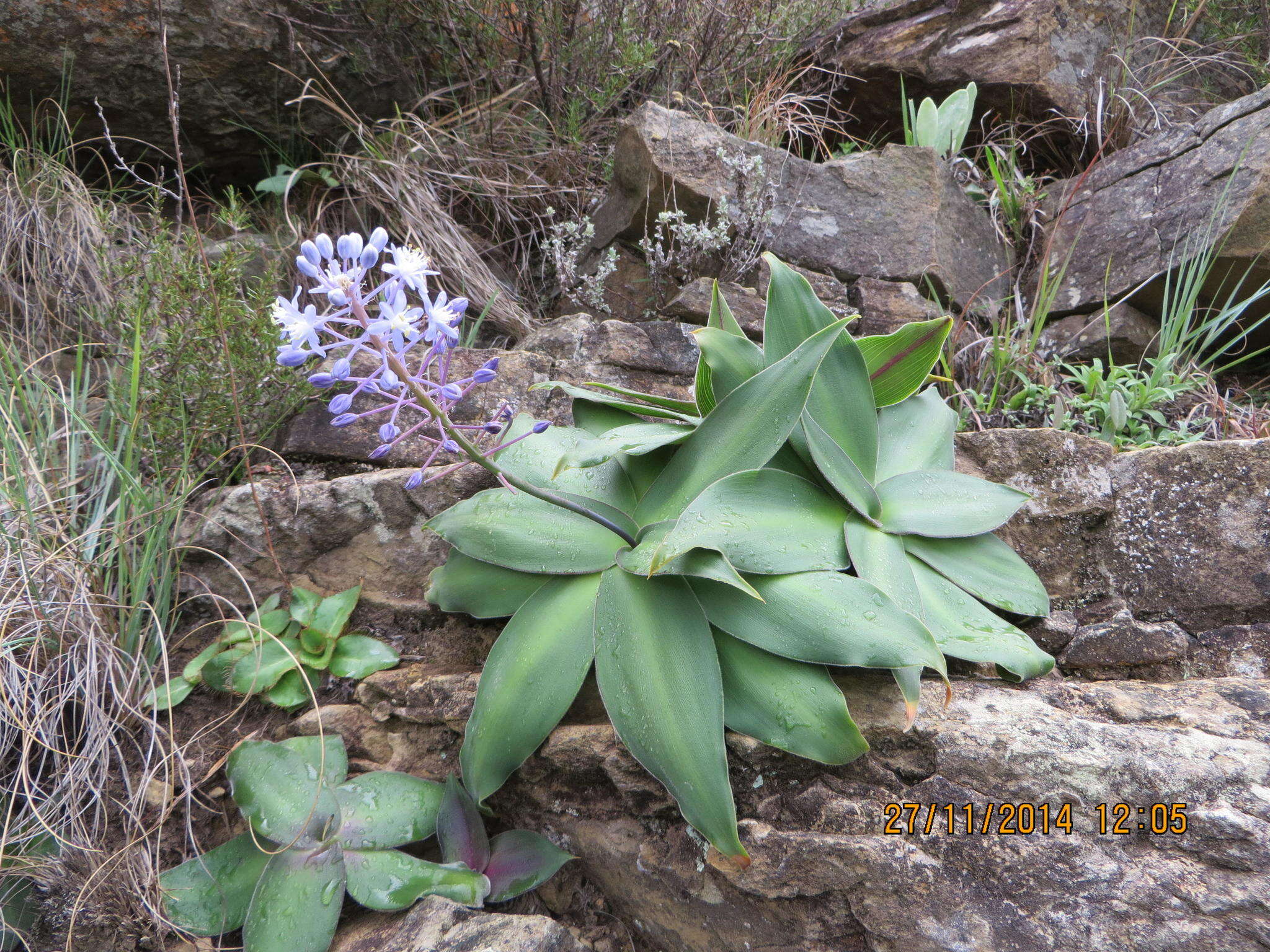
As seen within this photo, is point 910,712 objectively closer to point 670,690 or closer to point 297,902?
point 670,690

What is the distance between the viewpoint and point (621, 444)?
161 centimetres

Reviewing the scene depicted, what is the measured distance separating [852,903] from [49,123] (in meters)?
4.18

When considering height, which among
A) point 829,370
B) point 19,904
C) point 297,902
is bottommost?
point 19,904

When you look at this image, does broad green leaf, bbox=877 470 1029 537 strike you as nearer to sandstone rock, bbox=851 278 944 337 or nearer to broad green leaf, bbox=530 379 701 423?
broad green leaf, bbox=530 379 701 423

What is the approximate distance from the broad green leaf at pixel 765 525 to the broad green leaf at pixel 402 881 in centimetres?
→ 75

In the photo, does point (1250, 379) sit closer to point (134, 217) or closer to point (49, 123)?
point (134, 217)

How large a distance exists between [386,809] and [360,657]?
0.39m

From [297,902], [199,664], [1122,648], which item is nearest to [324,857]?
[297,902]

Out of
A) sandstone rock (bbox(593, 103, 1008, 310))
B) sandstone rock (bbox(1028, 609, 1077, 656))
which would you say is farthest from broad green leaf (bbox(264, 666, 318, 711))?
sandstone rock (bbox(593, 103, 1008, 310))

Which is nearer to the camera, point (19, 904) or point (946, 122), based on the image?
point (19, 904)

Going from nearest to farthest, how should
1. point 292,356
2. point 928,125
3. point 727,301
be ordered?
point 292,356, point 727,301, point 928,125

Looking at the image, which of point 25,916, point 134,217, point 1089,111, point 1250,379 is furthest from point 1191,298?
point 134,217

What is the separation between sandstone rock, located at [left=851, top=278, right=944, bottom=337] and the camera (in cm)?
303
